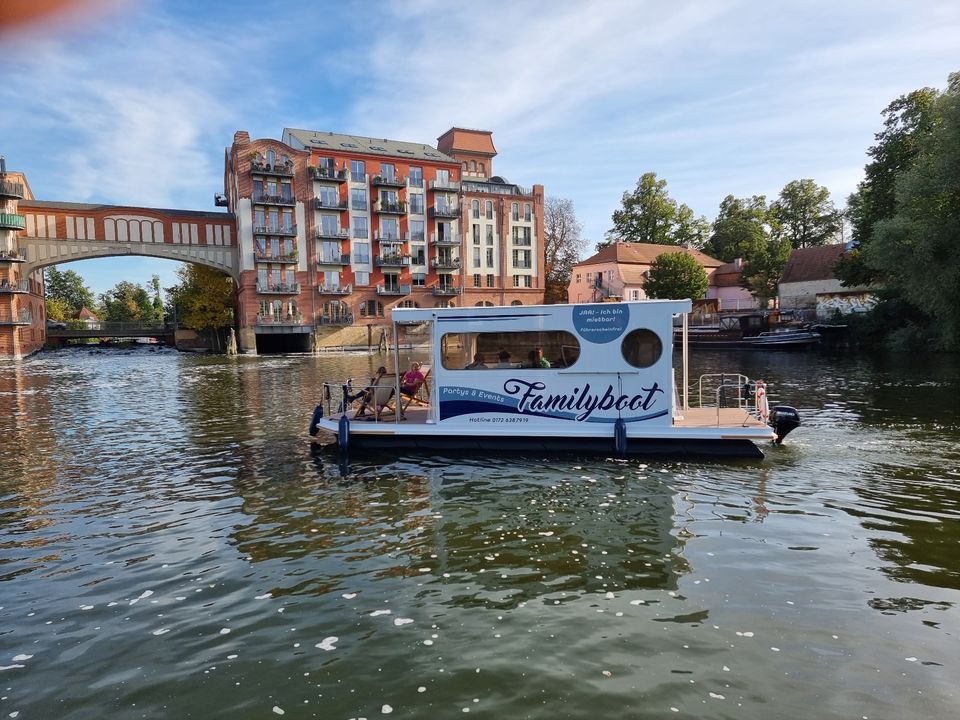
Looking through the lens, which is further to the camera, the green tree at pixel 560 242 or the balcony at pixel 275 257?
the green tree at pixel 560 242

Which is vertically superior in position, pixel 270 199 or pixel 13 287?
pixel 270 199

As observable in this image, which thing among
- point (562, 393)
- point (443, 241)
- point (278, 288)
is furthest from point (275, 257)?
point (562, 393)

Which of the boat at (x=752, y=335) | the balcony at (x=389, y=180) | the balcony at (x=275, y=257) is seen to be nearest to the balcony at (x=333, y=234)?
the balcony at (x=275, y=257)

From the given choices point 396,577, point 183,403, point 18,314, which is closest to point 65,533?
point 396,577

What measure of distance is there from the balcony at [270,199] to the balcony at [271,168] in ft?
7.27

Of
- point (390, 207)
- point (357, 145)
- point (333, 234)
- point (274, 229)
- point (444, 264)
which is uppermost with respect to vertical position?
point (357, 145)

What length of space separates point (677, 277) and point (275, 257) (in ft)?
142

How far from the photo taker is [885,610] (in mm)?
6980

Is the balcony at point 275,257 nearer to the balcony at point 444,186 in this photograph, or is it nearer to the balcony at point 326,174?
the balcony at point 326,174

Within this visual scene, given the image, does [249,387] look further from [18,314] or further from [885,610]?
[18,314]

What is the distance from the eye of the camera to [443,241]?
76.6 meters

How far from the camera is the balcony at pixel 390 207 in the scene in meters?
73.0

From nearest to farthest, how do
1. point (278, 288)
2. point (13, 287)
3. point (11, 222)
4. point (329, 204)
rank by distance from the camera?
point (13, 287), point (11, 222), point (278, 288), point (329, 204)

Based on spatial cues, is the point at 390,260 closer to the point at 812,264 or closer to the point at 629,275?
the point at 629,275
